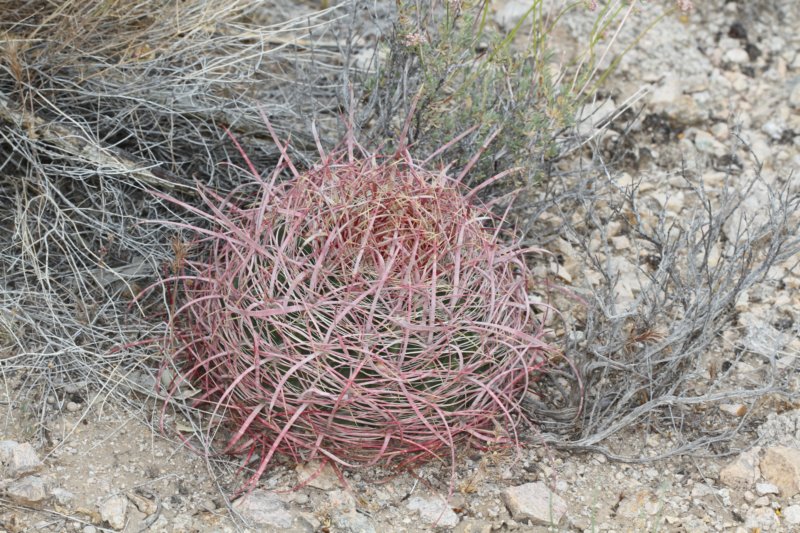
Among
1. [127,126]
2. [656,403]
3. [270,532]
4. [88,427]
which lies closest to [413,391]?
[270,532]

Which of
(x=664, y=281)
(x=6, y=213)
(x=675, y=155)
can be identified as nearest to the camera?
(x=664, y=281)

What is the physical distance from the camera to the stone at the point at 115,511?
2090 millimetres

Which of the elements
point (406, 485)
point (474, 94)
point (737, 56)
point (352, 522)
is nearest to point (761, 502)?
point (406, 485)

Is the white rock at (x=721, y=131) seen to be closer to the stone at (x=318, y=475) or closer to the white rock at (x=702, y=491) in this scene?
the white rock at (x=702, y=491)

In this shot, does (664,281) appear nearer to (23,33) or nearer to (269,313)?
(269,313)

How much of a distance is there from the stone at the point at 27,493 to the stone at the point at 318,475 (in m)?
0.58

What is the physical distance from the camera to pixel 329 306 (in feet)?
7.08

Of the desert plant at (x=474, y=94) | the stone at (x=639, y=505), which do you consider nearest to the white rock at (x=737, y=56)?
the desert plant at (x=474, y=94)

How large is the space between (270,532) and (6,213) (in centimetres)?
127

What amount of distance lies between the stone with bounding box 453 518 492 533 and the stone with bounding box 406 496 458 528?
15 mm

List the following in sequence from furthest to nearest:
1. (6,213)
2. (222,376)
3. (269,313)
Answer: (6,213) < (222,376) < (269,313)

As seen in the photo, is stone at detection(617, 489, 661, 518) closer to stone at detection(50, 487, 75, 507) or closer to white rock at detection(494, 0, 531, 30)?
stone at detection(50, 487, 75, 507)

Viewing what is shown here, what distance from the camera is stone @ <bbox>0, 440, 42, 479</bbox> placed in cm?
214

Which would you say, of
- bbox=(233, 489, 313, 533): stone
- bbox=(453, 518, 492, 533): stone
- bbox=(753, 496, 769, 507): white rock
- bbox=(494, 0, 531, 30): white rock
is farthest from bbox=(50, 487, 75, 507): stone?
bbox=(494, 0, 531, 30): white rock
